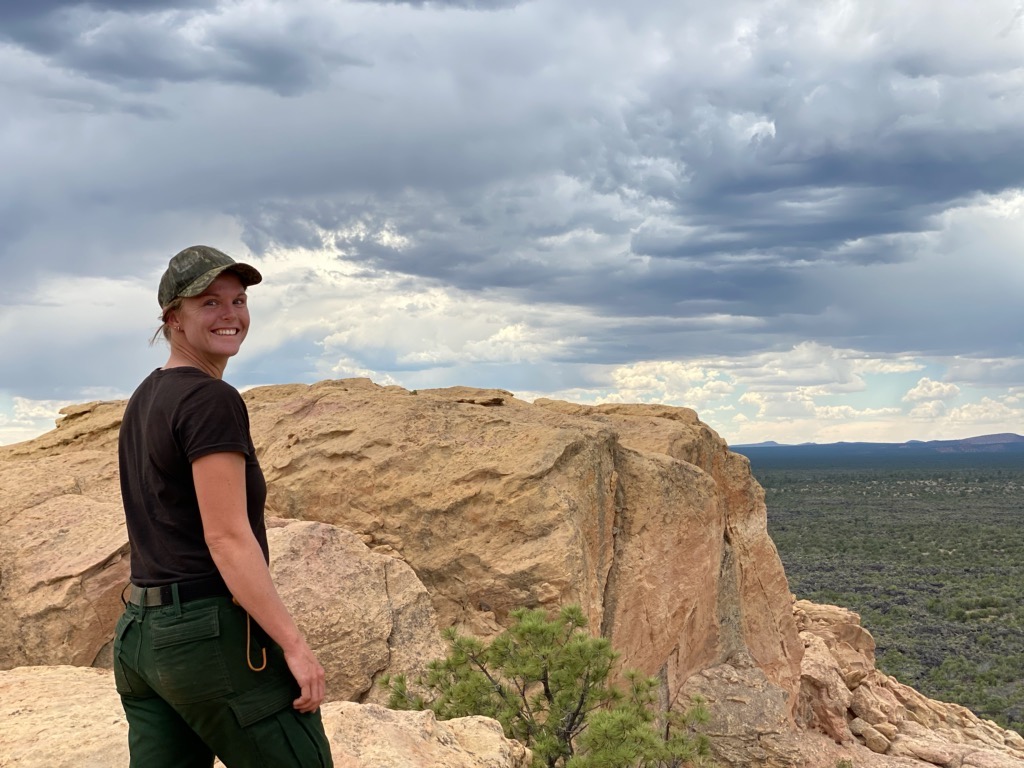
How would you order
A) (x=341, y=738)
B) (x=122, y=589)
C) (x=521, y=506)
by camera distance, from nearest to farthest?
(x=341, y=738) < (x=122, y=589) < (x=521, y=506)

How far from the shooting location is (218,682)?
10.7 ft

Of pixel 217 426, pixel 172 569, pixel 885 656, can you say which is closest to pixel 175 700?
pixel 172 569

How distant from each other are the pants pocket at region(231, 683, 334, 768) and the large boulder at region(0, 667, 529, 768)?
1494 mm

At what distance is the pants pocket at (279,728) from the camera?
332 centimetres

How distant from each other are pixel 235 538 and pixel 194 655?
1.36ft

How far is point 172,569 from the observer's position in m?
3.32

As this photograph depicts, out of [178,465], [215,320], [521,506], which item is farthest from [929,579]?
[178,465]

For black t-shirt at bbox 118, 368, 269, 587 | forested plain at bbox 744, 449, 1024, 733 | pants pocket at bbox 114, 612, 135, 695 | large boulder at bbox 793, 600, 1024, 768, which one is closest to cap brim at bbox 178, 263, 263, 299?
black t-shirt at bbox 118, 368, 269, 587

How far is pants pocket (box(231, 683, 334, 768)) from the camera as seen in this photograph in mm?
3320

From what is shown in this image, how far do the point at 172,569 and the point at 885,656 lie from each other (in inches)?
1139

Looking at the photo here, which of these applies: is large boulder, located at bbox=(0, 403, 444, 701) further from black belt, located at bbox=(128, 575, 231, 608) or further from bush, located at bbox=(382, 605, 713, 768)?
black belt, located at bbox=(128, 575, 231, 608)

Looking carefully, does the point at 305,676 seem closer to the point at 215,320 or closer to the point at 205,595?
the point at 205,595

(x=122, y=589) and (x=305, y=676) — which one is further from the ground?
(x=305, y=676)

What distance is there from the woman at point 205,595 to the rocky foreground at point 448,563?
162 centimetres
